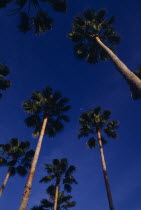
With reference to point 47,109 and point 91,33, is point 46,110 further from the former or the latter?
point 91,33

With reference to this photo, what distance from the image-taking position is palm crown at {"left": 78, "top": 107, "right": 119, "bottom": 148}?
25219 mm

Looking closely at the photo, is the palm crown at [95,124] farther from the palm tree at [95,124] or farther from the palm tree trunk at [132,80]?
the palm tree trunk at [132,80]

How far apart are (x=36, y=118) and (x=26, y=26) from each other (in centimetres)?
882

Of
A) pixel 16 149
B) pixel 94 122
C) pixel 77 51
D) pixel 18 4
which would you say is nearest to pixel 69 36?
pixel 77 51

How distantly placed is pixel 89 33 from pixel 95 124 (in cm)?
1076

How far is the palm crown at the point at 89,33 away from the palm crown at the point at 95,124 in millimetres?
7713

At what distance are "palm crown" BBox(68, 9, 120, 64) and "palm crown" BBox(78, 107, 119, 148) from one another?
7713mm

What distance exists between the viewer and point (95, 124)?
82.9ft

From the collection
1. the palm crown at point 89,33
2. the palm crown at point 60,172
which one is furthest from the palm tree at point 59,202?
the palm crown at point 89,33

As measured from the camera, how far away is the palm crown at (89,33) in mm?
19781

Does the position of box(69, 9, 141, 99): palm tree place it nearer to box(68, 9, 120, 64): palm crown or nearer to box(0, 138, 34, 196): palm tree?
box(68, 9, 120, 64): palm crown

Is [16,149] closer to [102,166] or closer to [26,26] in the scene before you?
[102,166]

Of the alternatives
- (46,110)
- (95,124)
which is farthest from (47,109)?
(95,124)

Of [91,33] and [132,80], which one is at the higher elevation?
[91,33]
